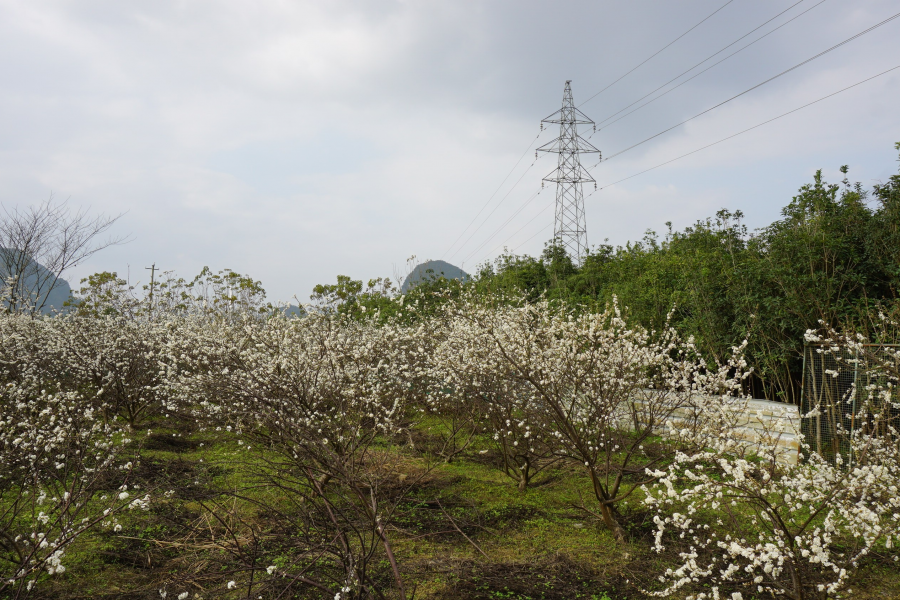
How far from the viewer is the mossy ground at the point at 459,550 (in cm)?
400

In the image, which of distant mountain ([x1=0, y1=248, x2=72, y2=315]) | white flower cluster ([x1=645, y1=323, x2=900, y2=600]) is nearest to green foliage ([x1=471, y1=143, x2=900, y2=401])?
white flower cluster ([x1=645, y1=323, x2=900, y2=600])

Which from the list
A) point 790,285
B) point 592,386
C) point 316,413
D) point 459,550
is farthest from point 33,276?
point 790,285

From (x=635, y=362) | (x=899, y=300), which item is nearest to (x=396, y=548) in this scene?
(x=635, y=362)

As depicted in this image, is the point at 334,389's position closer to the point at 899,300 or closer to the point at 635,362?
the point at 635,362

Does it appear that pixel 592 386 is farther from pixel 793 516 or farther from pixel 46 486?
pixel 46 486

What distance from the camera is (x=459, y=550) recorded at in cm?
486

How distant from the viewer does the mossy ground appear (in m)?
4.00

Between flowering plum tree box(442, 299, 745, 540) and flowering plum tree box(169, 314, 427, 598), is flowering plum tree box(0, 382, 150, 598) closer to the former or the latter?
flowering plum tree box(169, 314, 427, 598)

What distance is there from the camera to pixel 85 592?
4082 mm

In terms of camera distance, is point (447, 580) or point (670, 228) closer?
point (447, 580)

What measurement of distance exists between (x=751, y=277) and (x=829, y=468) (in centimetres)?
509

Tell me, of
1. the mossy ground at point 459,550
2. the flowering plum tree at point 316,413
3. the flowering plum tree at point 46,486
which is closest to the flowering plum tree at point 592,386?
the mossy ground at point 459,550

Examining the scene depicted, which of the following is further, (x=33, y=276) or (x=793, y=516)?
(x=33, y=276)

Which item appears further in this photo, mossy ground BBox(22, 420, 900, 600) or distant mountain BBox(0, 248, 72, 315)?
distant mountain BBox(0, 248, 72, 315)
